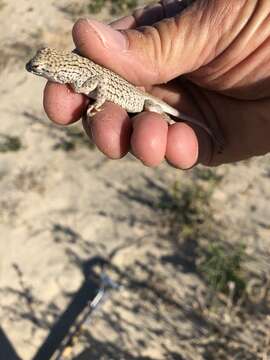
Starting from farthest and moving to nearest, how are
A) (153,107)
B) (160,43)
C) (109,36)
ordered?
(153,107)
(160,43)
(109,36)

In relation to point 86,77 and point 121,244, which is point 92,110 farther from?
point 121,244

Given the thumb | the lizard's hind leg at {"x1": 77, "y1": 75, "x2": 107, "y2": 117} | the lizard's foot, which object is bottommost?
the lizard's foot

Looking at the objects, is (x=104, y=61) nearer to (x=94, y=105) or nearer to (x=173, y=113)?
(x=94, y=105)

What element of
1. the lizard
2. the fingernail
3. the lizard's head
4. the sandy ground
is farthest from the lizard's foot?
the sandy ground

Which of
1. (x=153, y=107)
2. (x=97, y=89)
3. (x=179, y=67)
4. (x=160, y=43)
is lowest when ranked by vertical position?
(x=153, y=107)

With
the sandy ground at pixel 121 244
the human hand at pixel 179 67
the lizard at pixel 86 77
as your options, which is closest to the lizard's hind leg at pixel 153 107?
the lizard at pixel 86 77

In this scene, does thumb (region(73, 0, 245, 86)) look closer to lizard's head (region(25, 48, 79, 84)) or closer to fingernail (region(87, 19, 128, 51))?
fingernail (region(87, 19, 128, 51))

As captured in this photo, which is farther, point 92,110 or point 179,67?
point 179,67

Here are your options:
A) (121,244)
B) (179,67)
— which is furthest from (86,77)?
(121,244)
